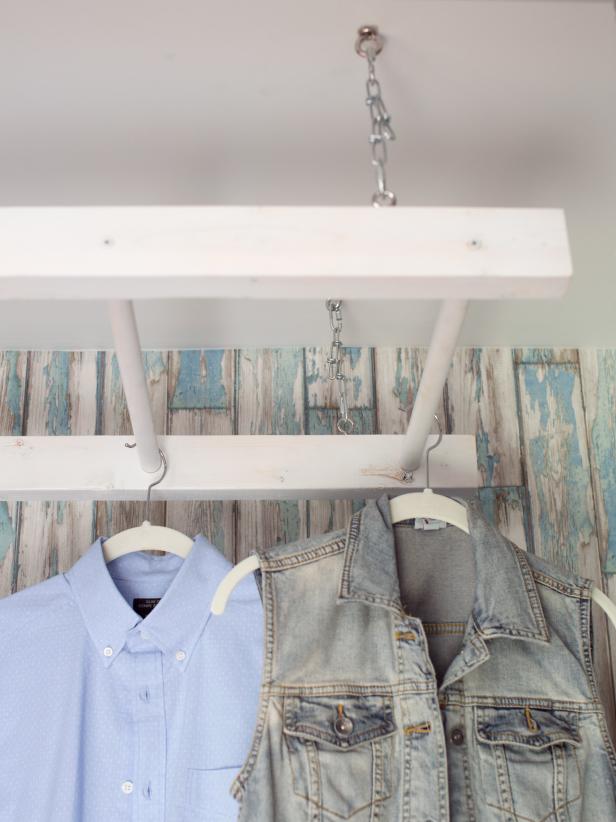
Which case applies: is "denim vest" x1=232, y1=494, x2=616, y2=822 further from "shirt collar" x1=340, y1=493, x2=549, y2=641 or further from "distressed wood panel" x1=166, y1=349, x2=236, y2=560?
"distressed wood panel" x1=166, y1=349, x2=236, y2=560

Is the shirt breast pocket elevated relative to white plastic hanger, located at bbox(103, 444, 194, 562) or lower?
lower

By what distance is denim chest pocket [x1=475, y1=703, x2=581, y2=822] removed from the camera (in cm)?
Answer: 120

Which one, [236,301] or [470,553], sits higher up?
[236,301]

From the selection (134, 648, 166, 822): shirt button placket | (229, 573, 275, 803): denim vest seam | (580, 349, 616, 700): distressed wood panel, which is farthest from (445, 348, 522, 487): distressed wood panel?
(134, 648, 166, 822): shirt button placket

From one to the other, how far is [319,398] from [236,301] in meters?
0.33

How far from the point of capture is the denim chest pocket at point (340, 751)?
117 centimetres

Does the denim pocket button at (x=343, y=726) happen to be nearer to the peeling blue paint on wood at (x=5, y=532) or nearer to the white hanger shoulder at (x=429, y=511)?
the white hanger shoulder at (x=429, y=511)

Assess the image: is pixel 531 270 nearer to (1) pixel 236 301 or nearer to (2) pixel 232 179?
(2) pixel 232 179

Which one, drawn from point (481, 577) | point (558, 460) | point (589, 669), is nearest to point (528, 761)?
point (589, 669)

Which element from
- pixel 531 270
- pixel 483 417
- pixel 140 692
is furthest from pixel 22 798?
pixel 483 417

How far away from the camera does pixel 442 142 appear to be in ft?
3.95

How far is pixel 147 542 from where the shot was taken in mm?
1395

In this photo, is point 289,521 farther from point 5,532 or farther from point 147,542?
point 5,532

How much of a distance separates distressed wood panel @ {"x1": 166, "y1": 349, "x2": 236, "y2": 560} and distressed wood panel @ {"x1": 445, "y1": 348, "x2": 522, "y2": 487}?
0.49 m
